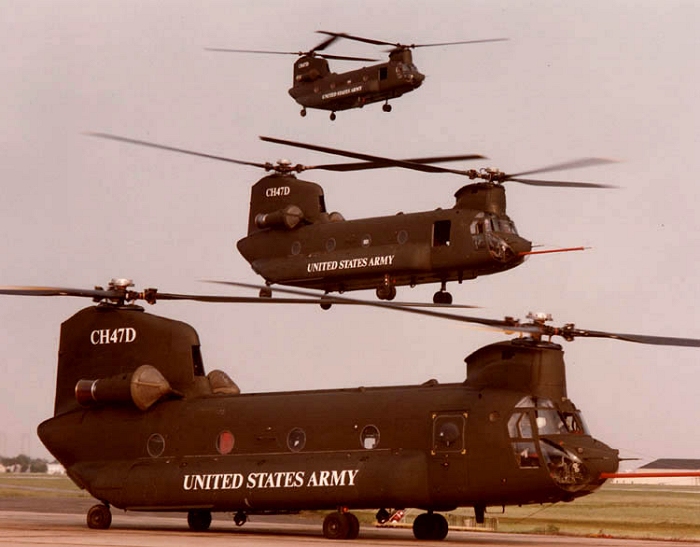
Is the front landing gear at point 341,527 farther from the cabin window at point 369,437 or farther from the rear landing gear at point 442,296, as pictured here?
the rear landing gear at point 442,296

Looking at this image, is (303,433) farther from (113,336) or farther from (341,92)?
(341,92)

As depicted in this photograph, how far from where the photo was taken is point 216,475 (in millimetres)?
26516

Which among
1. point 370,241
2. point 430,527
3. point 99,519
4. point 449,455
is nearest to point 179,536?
point 99,519

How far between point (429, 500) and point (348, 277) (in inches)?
562

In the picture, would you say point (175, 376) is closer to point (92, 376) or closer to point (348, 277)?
point (92, 376)

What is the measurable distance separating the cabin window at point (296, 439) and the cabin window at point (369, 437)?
1.44m

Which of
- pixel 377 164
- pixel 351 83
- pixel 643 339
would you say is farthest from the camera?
pixel 351 83

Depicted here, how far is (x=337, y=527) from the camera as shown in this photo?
24.8m

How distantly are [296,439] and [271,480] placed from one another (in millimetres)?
1014

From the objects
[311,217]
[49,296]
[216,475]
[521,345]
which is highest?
[311,217]

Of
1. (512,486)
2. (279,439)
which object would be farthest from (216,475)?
(512,486)

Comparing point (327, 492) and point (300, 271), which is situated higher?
point (300, 271)

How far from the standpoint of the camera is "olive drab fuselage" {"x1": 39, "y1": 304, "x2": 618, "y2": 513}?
2367 cm

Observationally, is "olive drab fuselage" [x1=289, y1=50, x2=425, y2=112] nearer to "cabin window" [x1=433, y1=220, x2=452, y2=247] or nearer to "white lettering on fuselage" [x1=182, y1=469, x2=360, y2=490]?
"cabin window" [x1=433, y1=220, x2=452, y2=247]
